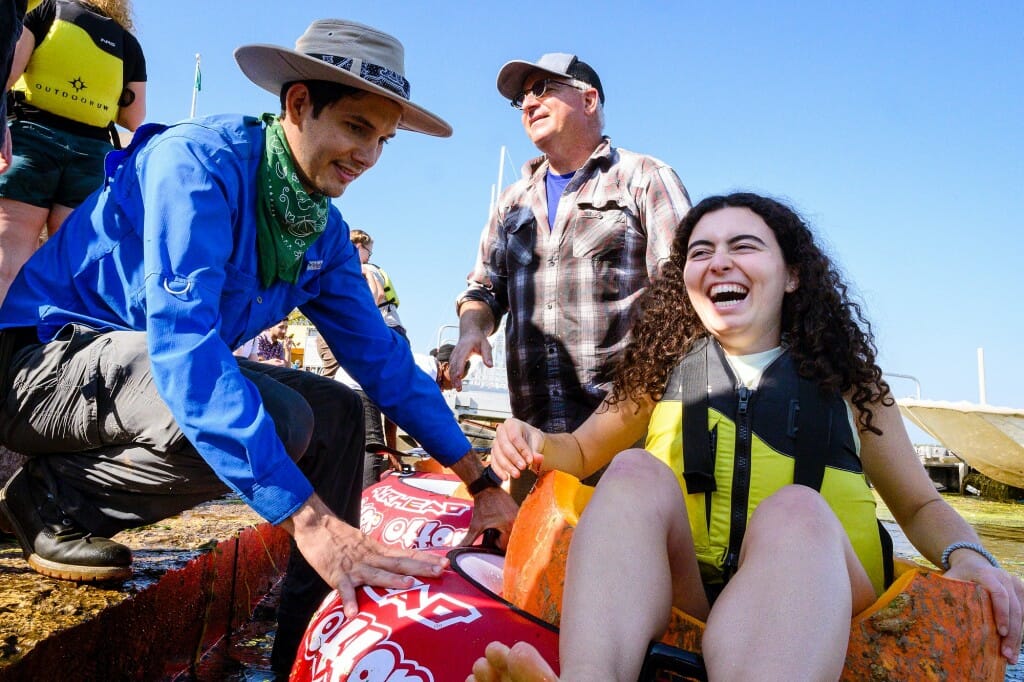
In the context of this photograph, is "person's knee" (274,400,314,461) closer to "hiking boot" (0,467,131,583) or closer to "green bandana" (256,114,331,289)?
"green bandana" (256,114,331,289)

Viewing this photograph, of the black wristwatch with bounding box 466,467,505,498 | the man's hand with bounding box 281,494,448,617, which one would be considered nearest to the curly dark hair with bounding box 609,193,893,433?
the black wristwatch with bounding box 466,467,505,498

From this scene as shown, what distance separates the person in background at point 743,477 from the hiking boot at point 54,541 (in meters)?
1.13

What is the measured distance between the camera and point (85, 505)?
2.23m

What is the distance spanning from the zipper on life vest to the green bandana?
4.31 ft

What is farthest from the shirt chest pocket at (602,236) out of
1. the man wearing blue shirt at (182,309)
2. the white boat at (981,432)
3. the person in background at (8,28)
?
the white boat at (981,432)

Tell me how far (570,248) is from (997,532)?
Result: 6455 millimetres

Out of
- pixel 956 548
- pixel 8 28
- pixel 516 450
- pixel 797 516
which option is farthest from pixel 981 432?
pixel 8 28

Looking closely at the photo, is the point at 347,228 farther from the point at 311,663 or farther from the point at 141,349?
the point at 311,663

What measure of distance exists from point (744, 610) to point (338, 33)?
6.21ft

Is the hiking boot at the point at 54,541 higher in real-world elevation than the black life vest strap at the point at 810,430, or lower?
lower

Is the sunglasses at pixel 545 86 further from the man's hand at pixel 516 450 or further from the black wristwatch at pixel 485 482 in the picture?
the man's hand at pixel 516 450

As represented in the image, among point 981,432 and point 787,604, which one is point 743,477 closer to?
point 787,604

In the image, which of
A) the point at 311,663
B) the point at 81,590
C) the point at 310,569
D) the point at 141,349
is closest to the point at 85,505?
the point at 81,590

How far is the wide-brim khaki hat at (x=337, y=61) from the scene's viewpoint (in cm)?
221
